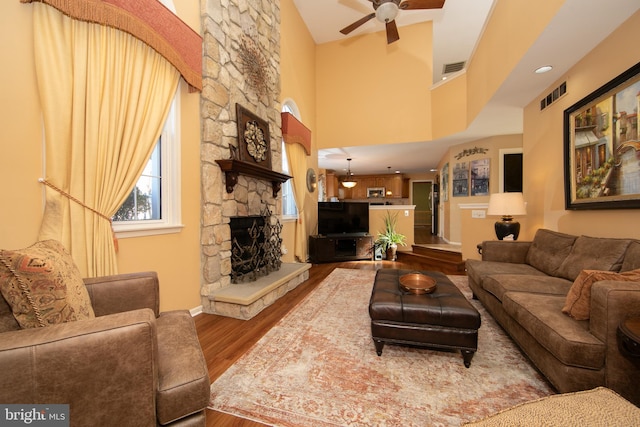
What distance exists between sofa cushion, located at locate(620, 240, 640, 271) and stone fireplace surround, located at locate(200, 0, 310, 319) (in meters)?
3.00

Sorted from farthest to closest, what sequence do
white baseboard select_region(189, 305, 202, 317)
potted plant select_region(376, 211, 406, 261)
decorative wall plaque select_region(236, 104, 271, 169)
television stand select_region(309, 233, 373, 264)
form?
1. potted plant select_region(376, 211, 406, 261)
2. television stand select_region(309, 233, 373, 264)
3. decorative wall plaque select_region(236, 104, 271, 169)
4. white baseboard select_region(189, 305, 202, 317)

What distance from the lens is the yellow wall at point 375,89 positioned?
5.06m

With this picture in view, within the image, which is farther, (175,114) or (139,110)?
(175,114)

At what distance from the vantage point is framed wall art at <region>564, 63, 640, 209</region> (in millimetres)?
1938

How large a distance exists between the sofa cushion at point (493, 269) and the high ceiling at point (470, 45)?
2.19 meters

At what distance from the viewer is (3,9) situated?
53.3 inches

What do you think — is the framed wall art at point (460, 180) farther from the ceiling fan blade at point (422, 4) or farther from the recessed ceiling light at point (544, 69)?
the ceiling fan blade at point (422, 4)

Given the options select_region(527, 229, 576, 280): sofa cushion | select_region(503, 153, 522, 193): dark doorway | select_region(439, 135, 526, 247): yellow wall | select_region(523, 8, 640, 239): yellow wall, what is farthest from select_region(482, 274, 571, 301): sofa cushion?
select_region(503, 153, 522, 193): dark doorway

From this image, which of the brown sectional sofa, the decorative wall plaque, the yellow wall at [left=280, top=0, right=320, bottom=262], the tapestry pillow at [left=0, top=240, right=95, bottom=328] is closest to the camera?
the tapestry pillow at [left=0, top=240, right=95, bottom=328]

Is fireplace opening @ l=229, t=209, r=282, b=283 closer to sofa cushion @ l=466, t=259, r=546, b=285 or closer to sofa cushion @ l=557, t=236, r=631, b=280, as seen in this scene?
sofa cushion @ l=466, t=259, r=546, b=285

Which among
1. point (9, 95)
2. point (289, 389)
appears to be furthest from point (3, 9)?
point (289, 389)

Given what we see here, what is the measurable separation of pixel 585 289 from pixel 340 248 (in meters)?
4.13

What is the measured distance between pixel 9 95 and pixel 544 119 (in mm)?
5032

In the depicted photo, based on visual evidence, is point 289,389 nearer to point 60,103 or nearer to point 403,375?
point 403,375
